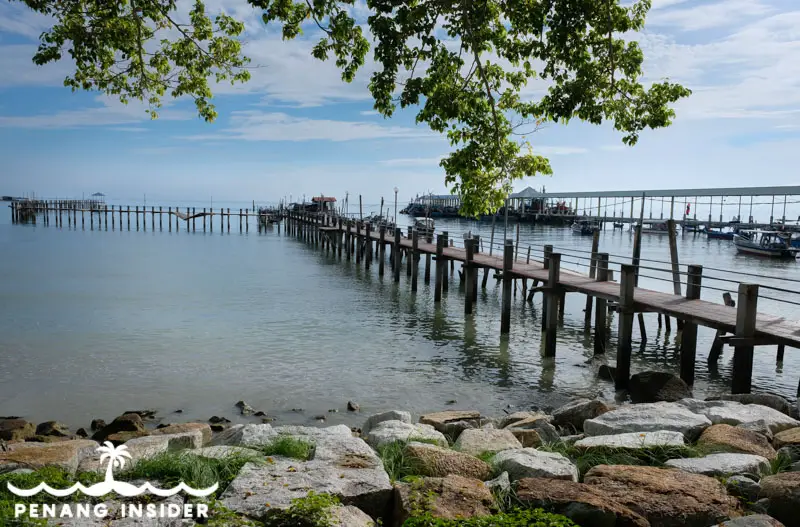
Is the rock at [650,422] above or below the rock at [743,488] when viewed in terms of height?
below

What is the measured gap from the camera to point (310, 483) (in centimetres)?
530

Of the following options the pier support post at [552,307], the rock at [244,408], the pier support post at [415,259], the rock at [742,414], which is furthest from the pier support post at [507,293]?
the rock at [742,414]

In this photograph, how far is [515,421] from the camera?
33.0 feet

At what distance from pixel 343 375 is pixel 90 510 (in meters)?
9.67

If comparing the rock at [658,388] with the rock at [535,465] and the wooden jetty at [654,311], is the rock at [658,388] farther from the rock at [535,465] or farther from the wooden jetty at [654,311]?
the rock at [535,465]

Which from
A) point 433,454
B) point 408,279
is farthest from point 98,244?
point 433,454

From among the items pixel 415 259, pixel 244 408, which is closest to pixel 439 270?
pixel 415 259

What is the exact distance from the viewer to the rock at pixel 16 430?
375 inches

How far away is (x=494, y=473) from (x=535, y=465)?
448 millimetres

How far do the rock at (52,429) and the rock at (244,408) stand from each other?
9.14 feet

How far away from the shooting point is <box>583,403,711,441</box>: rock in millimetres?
7192

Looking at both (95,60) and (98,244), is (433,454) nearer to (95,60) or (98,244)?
(95,60)

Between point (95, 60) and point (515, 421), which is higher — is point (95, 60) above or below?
above

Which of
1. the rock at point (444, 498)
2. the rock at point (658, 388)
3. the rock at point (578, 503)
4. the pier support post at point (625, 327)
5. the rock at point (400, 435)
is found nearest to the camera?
the rock at point (578, 503)
